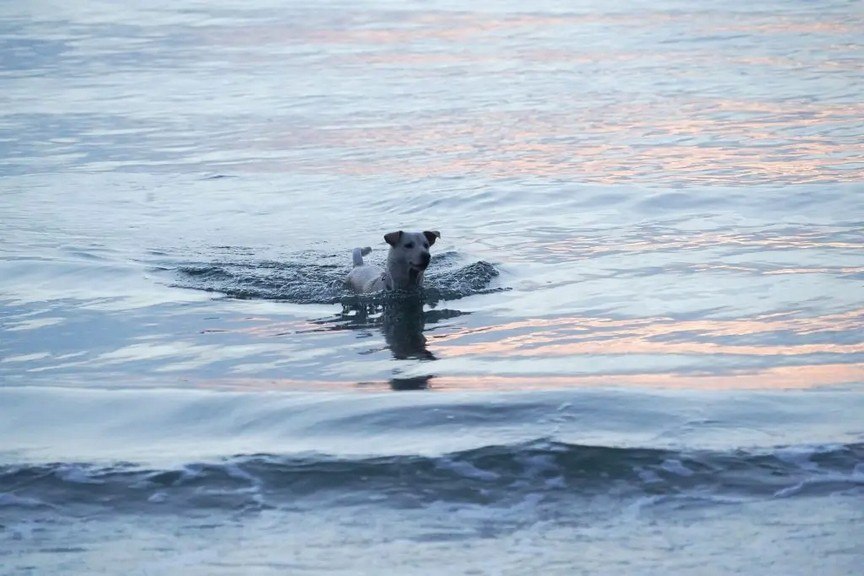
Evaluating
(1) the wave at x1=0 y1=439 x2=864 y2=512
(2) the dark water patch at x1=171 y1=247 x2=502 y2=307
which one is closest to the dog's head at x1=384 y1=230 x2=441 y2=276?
(2) the dark water patch at x1=171 y1=247 x2=502 y2=307

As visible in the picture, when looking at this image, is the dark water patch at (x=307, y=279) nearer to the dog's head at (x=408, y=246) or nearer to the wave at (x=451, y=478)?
the dog's head at (x=408, y=246)

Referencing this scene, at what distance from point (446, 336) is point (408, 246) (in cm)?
169

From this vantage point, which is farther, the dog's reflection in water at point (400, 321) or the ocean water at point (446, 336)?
the dog's reflection in water at point (400, 321)

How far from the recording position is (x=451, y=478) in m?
6.48

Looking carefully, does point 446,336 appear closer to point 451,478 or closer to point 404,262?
point 404,262

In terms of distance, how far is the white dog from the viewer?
10883mm

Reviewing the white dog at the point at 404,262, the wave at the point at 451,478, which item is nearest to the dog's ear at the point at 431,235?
the white dog at the point at 404,262

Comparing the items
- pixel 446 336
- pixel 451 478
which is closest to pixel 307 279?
pixel 446 336

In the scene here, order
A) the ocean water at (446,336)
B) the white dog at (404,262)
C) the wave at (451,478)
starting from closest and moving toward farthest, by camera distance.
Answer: the ocean water at (446,336)
the wave at (451,478)
the white dog at (404,262)

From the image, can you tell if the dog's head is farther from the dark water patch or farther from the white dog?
the dark water patch

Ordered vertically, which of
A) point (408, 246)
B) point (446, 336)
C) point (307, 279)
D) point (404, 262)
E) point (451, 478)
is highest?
point (408, 246)

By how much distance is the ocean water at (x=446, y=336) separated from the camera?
5957 mm

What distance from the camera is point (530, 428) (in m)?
7.04

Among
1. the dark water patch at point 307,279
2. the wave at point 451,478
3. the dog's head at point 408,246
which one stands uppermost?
the dog's head at point 408,246
